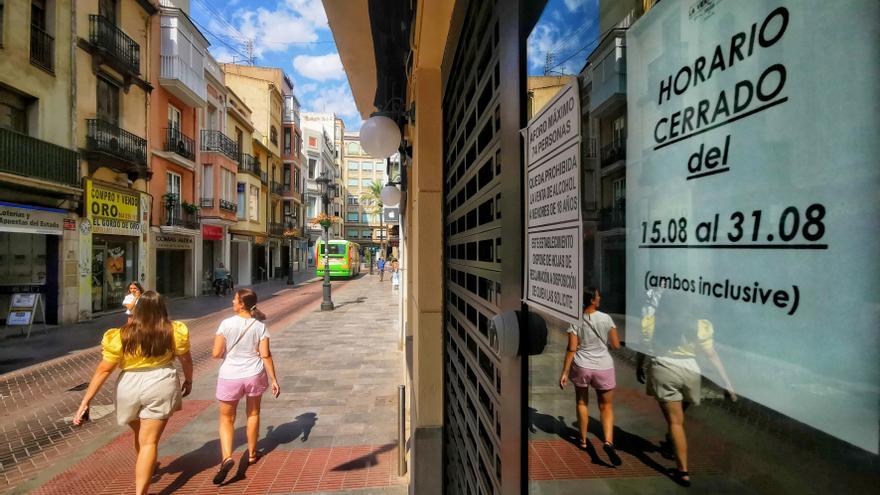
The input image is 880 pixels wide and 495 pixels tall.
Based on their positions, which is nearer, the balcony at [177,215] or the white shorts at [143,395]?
the white shorts at [143,395]

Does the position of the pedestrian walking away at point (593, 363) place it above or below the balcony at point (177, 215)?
below

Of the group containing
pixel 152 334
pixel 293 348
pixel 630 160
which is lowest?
pixel 293 348

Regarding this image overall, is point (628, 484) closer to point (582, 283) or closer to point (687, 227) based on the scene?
point (582, 283)

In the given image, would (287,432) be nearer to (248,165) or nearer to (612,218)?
(612,218)

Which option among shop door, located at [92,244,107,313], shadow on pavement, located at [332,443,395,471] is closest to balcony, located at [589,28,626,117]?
shadow on pavement, located at [332,443,395,471]

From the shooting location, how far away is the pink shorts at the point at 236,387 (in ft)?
14.1

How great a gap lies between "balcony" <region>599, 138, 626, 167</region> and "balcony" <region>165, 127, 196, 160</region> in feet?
77.0

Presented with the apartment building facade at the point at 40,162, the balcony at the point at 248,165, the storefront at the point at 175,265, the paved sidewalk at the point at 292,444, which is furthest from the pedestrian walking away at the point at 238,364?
the balcony at the point at 248,165

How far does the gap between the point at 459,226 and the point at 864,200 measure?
246 cm

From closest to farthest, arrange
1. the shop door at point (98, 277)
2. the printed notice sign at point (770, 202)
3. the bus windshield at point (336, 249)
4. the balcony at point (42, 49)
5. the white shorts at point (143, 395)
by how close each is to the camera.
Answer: the printed notice sign at point (770, 202) → the white shorts at point (143, 395) → the balcony at point (42, 49) → the shop door at point (98, 277) → the bus windshield at point (336, 249)

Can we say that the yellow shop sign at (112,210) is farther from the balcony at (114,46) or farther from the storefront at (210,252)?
the storefront at (210,252)

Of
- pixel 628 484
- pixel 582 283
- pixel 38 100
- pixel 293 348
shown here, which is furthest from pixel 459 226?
pixel 38 100

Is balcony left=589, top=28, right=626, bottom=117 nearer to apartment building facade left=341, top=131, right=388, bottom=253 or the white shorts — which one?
the white shorts

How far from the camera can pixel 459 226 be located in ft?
9.26
